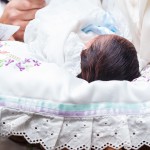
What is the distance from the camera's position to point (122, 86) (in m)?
0.72

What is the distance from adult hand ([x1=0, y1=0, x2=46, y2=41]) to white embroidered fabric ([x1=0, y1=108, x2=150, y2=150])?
561 millimetres

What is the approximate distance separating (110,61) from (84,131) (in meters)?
0.20

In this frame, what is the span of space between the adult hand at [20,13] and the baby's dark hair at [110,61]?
1.50ft

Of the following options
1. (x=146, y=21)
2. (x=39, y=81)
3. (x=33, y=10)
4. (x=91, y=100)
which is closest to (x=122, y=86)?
(x=91, y=100)

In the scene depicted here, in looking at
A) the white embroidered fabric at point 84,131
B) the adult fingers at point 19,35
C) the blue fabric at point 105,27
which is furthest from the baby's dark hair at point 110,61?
the adult fingers at point 19,35

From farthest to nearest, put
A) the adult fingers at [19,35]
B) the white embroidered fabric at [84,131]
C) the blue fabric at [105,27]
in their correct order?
the adult fingers at [19,35], the blue fabric at [105,27], the white embroidered fabric at [84,131]

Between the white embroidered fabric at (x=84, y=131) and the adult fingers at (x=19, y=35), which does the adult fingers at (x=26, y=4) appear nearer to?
the adult fingers at (x=19, y=35)

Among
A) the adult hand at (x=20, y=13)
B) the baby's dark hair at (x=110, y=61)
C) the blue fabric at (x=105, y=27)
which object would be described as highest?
the baby's dark hair at (x=110, y=61)

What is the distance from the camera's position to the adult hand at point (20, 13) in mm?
1198

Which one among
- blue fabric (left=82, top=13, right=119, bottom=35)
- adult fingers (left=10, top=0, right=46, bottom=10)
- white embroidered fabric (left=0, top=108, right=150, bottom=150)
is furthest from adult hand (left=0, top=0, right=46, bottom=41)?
white embroidered fabric (left=0, top=108, right=150, bottom=150)

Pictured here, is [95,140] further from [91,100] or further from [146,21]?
[146,21]

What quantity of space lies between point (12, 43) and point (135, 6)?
1.50 ft

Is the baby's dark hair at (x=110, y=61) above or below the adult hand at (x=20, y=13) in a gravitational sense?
above

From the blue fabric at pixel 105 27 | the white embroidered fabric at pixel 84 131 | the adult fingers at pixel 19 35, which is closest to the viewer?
the white embroidered fabric at pixel 84 131
